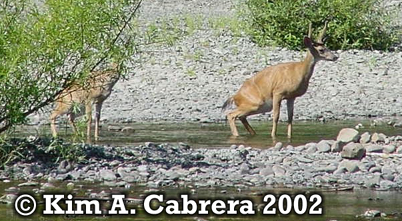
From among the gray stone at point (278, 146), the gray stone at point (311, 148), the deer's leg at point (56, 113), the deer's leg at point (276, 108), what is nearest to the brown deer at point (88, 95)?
the deer's leg at point (56, 113)

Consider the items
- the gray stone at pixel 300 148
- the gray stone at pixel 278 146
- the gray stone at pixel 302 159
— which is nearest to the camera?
the gray stone at pixel 302 159

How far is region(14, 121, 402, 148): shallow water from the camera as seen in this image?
1717cm

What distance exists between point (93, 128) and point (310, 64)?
3566 millimetres

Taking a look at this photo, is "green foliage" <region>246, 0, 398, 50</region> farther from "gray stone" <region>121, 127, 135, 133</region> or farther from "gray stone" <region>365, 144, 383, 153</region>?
"gray stone" <region>365, 144, 383, 153</region>

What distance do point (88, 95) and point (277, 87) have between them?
187 inches

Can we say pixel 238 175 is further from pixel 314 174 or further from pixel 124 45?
pixel 124 45

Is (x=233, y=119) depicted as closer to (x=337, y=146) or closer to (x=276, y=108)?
(x=276, y=108)

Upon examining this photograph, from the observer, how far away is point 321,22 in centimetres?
2639

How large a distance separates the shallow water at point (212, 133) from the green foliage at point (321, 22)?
6213 mm

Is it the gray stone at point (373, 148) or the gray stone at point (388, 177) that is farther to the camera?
the gray stone at point (373, 148)

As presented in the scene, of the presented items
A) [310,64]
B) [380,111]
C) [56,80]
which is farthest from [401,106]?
[56,80]

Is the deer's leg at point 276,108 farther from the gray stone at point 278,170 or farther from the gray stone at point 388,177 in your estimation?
the gray stone at point 388,177

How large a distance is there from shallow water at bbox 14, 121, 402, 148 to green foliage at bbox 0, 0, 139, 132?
3.11m

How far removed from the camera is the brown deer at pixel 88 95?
44.7 ft
